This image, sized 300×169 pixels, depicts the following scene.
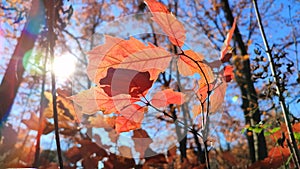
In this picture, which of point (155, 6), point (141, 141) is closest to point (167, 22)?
point (155, 6)

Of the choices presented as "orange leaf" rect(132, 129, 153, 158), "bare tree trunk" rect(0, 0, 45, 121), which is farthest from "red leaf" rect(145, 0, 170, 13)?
"bare tree trunk" rect(0, 0, 45, 121)

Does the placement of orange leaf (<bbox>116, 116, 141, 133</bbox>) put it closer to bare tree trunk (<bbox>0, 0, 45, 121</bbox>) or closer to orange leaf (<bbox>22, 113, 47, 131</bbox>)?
orange leaf (<bbox>22, 113, 47, 131</bbox>)

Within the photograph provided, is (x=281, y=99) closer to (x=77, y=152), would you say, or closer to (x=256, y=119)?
(x=77, y=152)

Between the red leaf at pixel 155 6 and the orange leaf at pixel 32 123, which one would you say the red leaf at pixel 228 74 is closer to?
the red leaf at pixel 155 6

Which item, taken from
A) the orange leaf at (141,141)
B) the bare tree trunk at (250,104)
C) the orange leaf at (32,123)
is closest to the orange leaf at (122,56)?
the orange leaf at (141,141)

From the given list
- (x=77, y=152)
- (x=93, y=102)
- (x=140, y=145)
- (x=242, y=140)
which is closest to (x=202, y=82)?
(x=93, y=102)

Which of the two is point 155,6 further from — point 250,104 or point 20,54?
point 250,104
